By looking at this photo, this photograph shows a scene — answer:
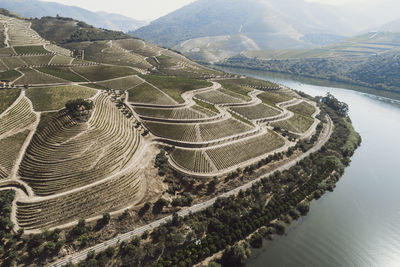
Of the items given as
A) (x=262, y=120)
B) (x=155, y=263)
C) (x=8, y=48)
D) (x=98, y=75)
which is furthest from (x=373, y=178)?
(x=8, y=48)

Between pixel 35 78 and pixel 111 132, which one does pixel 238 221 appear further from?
pixel 35 78

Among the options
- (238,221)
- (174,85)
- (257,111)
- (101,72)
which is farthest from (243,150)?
(101,72)

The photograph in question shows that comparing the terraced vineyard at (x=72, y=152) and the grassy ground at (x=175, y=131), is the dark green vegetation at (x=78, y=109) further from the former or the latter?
the grassy ground at (x=175, y=131)

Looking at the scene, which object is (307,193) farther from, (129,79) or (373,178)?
(129,79)

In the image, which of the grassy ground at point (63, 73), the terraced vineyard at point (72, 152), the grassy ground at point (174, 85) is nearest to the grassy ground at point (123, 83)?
the grassy ground at point (174, 85)

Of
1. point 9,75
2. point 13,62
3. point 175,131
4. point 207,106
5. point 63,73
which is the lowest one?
point 175,131

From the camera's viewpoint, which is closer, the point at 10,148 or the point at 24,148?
the point at 10,148

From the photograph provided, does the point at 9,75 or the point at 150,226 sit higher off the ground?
the point at 9,75
